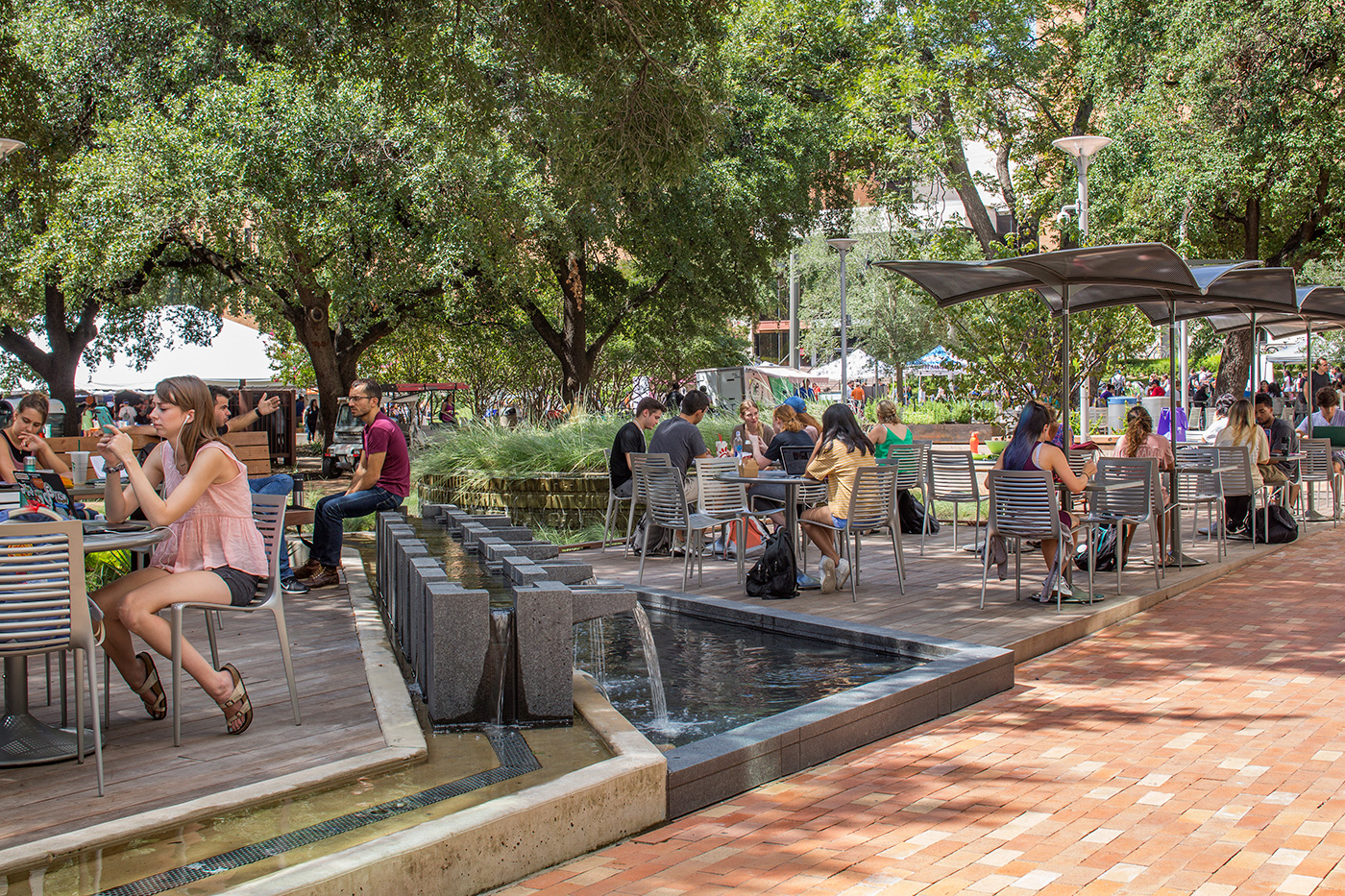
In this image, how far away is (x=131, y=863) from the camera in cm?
306

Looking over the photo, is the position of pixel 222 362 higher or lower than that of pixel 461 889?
higher

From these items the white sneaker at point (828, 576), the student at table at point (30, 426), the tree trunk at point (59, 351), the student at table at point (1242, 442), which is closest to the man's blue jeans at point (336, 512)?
the student at table at point (30, 426)

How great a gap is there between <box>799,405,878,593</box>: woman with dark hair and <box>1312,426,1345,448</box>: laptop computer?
884 centimetres

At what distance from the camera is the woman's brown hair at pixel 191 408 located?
457cm

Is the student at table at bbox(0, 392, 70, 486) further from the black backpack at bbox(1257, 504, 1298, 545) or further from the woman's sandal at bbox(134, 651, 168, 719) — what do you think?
the black backpack at bbox(1257, 504, 1298, 545)

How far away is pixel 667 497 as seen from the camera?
8938mm

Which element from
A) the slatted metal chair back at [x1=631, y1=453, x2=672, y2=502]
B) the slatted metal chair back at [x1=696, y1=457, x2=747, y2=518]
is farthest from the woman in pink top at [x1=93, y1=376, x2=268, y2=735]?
the slatted metal chair back at [x1=631, y1=453, x2=672, y2=502]

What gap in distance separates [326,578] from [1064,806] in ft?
20.2

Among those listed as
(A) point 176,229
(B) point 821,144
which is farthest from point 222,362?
(B) point 821,144

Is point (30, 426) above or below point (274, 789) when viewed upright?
above

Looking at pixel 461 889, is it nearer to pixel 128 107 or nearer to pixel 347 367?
pixel 128 107

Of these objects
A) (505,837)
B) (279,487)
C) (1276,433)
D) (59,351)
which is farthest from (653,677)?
(59,351)

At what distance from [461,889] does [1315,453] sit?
12.5 metres

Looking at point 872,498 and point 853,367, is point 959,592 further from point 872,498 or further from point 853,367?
point 853,367
